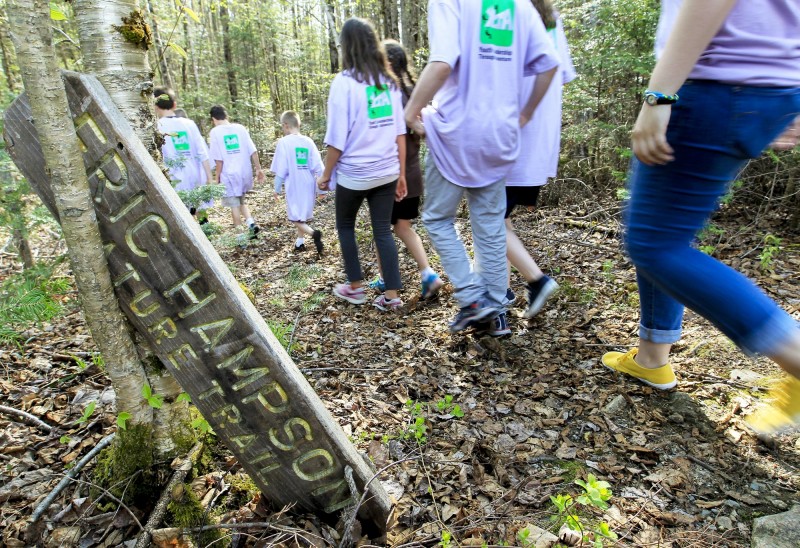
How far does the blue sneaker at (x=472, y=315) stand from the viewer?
307 centimetres

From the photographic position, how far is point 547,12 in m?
3.10

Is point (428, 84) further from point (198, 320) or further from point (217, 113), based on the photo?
point (217, 113)

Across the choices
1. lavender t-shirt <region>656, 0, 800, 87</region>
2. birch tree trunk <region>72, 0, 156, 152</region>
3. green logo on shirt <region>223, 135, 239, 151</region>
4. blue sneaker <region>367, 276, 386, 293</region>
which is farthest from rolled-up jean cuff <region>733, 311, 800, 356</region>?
green logo on shirt <region>223, 135, 239, 151</region>

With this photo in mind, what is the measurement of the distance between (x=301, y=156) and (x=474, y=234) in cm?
441

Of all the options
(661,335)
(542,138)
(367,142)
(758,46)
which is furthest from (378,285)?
(758,46)

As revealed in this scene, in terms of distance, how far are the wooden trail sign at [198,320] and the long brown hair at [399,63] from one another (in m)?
3.05

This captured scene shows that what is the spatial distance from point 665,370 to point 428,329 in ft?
5.42

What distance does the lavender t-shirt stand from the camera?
4.74 ft

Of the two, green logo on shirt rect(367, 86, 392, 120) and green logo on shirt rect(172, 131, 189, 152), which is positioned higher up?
green logo on shirt rect(367, 86, 392, 120)

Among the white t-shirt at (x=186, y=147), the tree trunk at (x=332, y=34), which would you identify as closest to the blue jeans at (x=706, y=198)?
the white t-shirt at (x=186, y=147)

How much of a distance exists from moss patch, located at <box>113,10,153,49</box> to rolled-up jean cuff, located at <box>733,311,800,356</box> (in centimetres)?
245

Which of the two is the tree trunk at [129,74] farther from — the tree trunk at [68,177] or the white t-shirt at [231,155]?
the white t-shirt at [231,155]

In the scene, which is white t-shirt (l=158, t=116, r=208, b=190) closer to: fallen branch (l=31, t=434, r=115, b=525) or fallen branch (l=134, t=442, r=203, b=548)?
fallen branch (l=31, t=434, r=115, b=525)

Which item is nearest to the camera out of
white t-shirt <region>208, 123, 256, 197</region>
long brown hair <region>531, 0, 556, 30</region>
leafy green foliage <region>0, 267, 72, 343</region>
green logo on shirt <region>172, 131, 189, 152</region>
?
leafy green foliage <region>0, 267, 72, 343</region>
